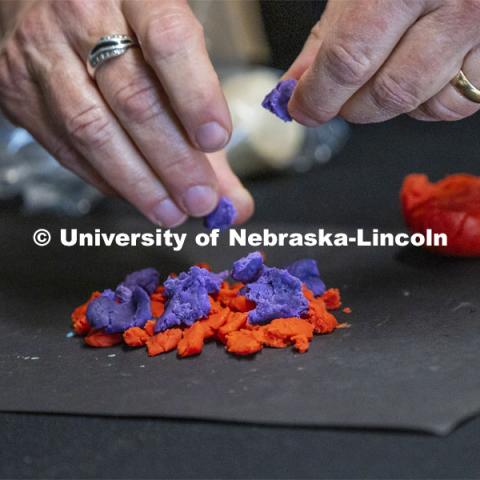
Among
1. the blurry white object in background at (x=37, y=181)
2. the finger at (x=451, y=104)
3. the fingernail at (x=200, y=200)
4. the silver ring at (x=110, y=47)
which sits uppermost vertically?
the silver ring at (x=110, y=47)

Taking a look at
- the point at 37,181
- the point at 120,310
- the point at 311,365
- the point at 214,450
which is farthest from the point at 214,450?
the point at 37,181

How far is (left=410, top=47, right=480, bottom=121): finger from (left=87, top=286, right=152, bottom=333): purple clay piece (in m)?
0.33

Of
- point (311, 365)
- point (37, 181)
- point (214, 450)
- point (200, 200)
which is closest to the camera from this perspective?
point (214, 450)

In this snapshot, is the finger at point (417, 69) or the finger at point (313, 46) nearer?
the finger at point (417, 69)

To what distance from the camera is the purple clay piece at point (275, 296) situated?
0.81m

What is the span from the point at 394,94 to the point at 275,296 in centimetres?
22

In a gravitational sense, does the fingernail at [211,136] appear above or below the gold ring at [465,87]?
below

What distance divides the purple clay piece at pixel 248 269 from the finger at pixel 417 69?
0.18m

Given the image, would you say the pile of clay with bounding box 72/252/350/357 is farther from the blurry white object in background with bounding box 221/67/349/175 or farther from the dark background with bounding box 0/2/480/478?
the blurry white object in background with bounding box 221/67/349/175

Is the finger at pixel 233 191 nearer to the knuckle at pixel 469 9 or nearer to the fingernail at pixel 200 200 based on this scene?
the fingernail at pixel 200 200

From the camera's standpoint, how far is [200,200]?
37.9 inches

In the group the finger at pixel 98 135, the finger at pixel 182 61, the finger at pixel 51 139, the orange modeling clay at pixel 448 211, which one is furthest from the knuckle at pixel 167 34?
the orange modeling clay at pixel 448 211

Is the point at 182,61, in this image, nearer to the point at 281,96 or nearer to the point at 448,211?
the point at 281,96

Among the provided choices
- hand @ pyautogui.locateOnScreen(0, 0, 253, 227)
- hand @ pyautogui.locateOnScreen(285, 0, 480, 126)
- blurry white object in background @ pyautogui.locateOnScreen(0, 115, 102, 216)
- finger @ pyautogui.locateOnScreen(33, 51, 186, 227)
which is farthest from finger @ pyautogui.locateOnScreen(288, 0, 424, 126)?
blurry white object in background @ pyautogui.locateOnScreen(0, 115, 102, 216)
